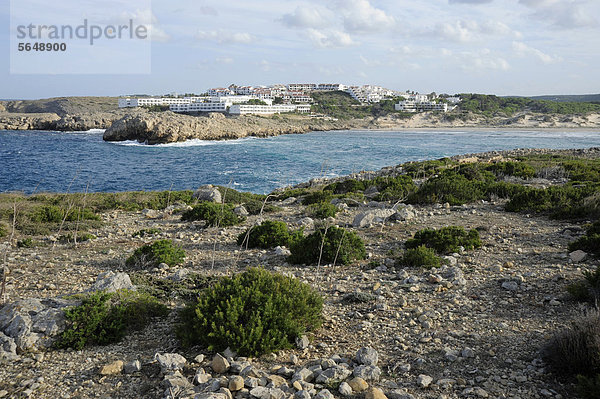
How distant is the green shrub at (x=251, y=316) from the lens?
16.4 feet

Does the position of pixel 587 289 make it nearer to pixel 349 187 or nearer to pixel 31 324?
pixel 31 324

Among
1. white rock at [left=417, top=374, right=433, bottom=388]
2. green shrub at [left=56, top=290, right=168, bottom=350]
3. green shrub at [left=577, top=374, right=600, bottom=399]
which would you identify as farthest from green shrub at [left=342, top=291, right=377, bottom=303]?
green shrub at [left=577, top=374, right=600, bottom=399]

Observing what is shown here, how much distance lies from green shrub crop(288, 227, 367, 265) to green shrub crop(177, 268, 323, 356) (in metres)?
3.04

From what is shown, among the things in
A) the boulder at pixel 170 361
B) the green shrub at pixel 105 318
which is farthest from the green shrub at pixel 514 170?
the boulder at pixel 170 361

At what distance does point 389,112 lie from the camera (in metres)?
132

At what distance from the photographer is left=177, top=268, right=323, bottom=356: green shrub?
196 inches

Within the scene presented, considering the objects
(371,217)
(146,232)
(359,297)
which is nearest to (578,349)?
(359,297)

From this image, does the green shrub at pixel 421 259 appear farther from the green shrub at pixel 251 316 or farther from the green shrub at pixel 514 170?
the green shrub at pixel 514 170

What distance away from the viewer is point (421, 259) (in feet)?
27.4

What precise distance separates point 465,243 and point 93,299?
776cm

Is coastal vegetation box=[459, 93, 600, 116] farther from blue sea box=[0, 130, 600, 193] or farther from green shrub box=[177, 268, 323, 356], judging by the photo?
Answer: green shrub box=[177, 268, 323, 356]

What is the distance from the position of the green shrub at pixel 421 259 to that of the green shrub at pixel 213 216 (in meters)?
Result: 6.25

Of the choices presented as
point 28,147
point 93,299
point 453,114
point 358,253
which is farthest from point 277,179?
point 453,114

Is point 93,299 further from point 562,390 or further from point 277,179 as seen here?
point 277,179
